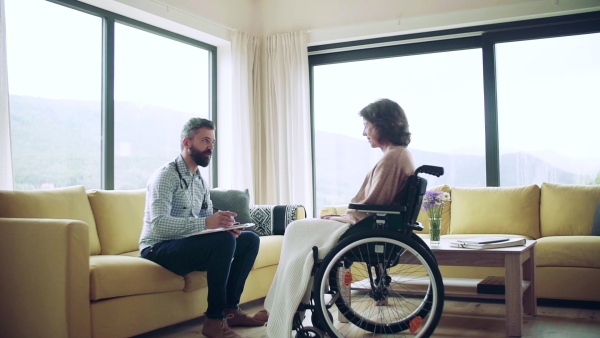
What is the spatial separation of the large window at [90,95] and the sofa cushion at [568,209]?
2.93 meters

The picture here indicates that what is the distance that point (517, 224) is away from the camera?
4.48 m

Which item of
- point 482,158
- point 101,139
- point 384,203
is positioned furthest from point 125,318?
point 482,158

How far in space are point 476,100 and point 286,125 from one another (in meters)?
1.68

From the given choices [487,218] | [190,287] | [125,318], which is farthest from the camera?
[487,218]

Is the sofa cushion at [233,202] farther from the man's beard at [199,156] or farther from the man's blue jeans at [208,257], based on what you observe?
the man's blue jeans at [208,257]

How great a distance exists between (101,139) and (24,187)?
69cm

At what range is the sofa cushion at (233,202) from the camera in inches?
166

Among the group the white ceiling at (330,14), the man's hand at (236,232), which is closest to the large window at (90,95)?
the white ceiling at (330,14)

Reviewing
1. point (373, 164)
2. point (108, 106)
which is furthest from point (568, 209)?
point (108, 106)

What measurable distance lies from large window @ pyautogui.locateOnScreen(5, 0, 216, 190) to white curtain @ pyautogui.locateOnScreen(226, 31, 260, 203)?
1.34 feet

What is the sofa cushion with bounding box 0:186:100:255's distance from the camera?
3.12 meters

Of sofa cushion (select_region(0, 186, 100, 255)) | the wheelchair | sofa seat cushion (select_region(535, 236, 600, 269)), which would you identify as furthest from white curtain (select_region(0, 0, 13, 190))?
sofa seat cushion (select_region(535, 236, 600, 269))

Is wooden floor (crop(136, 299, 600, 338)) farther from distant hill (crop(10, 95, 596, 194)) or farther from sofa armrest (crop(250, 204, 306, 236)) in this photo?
distant hill (crop(10, 95, 596, 194))

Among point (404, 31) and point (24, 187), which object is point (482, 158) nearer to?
point (404, 31)
